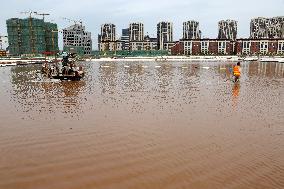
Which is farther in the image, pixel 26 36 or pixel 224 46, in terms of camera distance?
pixel 224 46

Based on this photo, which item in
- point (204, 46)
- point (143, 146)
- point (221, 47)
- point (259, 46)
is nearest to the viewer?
point (143, 146)

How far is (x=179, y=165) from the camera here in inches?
278

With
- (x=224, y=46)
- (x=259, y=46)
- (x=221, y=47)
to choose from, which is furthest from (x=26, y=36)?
(x=259, y=46)

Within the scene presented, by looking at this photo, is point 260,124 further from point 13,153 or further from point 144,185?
point 13,153

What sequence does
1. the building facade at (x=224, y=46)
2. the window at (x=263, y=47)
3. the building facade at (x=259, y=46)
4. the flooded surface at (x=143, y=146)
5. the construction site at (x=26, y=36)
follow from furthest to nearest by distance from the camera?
1. the building facade at (x=224, y=46)
2. the window at (x=263, y=47)
3. the building facade at (x=259, y=46)
4. the construction site at (x=26, y=36)
5. the flooded surface at (x=143, y=146)

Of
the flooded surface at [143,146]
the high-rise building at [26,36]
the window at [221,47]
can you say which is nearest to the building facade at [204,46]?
the window at [221,47]

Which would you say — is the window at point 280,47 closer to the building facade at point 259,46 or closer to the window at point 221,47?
the building facade at point 259,46

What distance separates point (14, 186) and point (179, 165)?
373cm

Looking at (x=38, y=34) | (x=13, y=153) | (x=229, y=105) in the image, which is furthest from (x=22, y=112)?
(x=38, y=34)

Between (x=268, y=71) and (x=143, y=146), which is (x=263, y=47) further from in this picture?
(x=143, y=146)

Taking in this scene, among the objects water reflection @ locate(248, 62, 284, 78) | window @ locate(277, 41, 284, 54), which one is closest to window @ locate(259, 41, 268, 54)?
window @ locate(277, 41, 284, 54)

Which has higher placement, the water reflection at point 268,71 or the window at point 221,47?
the window at point 221,47

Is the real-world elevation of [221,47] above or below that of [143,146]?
above

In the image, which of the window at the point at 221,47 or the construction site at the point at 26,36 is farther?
the window at the point at 221,47
